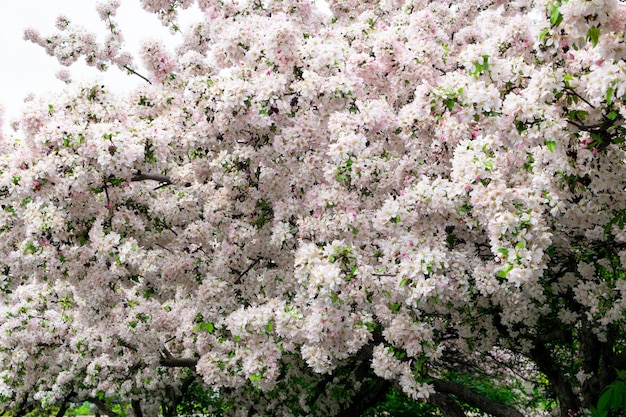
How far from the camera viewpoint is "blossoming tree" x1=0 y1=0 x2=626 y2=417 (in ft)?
19.6

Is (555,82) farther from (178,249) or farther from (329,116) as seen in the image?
(178,249)

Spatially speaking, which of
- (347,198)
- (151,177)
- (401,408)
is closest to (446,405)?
(347,198)

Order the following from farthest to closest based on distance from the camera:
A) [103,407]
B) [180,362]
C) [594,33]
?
[103,407] → [180,362] → [594,33]

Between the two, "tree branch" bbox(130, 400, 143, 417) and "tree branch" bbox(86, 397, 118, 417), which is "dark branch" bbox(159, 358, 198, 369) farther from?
"tree branch" bbox(86, 397, 118, 417)

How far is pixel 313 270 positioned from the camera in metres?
6.33

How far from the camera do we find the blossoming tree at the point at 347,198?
5961 millimetres

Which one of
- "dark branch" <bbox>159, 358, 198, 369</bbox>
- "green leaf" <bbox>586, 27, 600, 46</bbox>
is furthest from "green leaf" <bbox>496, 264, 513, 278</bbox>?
"dark branch" <bbox>159, 358, 198, 369</bbox>

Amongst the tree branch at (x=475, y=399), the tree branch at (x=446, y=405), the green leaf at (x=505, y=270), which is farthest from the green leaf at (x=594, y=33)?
the tree branch at (x=446, y=405)

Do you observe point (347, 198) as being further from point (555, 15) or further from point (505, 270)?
point (555, 15)

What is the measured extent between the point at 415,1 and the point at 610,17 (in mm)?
7290

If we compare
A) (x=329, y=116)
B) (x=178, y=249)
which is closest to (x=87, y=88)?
(x=178, y=249)

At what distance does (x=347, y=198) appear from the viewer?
23.4 feet

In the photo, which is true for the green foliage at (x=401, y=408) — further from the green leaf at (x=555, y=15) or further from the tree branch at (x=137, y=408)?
the green leaf at (x=555, y=15)

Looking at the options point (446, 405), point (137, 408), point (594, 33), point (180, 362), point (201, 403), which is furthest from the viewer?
point (201, 403)
